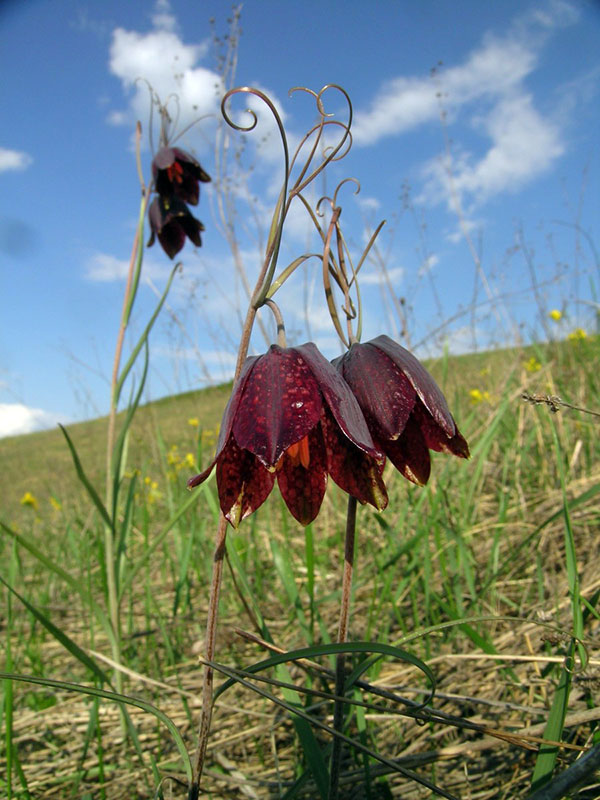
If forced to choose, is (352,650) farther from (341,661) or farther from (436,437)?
(436,437)

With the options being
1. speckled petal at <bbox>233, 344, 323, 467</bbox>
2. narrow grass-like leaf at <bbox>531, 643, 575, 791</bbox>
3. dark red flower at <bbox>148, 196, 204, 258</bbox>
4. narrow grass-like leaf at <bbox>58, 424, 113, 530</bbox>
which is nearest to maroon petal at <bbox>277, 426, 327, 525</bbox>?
speckled petal at <bbox>233, 344, 323, 467</bbox>

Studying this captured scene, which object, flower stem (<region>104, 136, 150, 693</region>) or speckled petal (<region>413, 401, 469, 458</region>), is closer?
speckled petal (<region>413, 401, 469, 458</region>)

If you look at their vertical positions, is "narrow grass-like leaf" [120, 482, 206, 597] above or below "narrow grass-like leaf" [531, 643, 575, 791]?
above

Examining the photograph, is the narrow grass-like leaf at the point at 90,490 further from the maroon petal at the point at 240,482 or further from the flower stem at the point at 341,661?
the flower stem at the point at 341,661

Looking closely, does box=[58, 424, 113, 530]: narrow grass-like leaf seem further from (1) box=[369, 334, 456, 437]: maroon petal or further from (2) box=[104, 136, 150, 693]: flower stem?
(1) box=[369, 334, 456, 437]: maroon petal

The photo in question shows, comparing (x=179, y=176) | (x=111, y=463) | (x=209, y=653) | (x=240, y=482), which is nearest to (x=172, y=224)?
(x=179, y=176)

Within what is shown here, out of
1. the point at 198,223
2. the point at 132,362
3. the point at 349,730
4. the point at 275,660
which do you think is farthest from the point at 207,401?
the point at 275,660

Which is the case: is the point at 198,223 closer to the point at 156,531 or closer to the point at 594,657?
the point at 594,657
